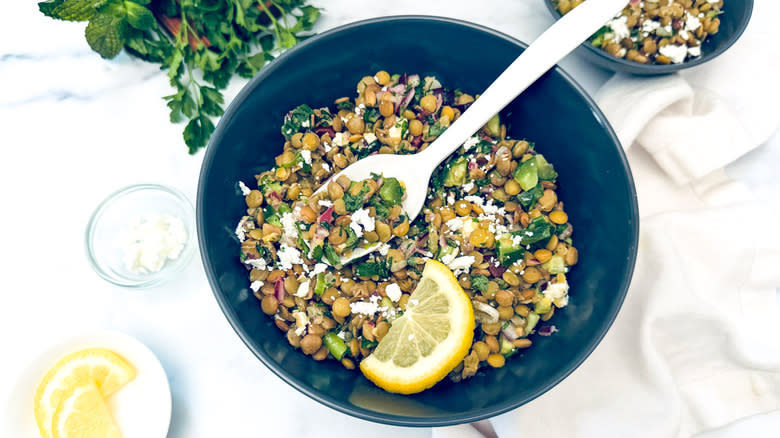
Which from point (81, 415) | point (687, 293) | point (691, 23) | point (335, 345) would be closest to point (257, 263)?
point (335, 345)

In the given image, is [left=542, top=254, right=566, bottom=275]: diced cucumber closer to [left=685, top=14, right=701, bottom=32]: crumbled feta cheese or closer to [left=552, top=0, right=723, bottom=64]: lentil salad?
[left=552, top=0, right=723, bottom=64]: lentil salad

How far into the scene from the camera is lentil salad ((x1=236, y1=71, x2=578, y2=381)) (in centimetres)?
167

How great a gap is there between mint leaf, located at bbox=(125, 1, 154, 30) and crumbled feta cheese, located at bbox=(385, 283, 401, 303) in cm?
123

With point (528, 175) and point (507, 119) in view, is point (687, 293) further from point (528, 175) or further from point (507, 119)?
point (507, 119)

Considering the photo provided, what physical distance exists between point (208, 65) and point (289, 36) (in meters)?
0.31

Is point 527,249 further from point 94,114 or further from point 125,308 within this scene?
point 94,114

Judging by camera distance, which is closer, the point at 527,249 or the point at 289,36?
the point at 527,249

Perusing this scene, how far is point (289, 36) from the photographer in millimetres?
1984

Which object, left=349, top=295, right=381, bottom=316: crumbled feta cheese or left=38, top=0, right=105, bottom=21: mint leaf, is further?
left=38, top=0, right=105, bottom=21: mint leaf

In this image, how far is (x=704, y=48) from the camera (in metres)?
2.06

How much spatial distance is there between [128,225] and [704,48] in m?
2.28

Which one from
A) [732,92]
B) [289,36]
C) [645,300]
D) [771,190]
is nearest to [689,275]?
[645,300]

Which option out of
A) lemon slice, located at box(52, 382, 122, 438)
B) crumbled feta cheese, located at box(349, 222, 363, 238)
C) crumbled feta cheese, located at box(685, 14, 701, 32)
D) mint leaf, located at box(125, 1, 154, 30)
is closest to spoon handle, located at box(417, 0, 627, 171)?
crumbled feta cheese, located at box(349, 222, 363, 238)

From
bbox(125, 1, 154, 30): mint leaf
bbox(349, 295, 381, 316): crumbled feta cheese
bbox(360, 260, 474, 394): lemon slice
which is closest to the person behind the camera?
bbox(360, 260, 474, 394): lemon slice
